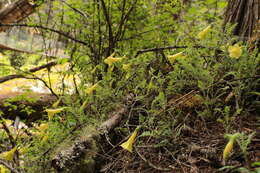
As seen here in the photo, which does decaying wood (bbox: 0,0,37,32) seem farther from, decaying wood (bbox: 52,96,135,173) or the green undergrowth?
decaying wood (bbox: 52,96,135,173)

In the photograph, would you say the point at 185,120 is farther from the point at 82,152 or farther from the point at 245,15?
the point at 245,15

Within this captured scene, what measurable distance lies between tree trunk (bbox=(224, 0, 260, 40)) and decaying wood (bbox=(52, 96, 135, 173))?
1477mm

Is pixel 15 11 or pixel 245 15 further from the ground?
pixel 15 11

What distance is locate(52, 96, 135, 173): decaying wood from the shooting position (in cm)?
139

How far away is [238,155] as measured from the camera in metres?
1.10

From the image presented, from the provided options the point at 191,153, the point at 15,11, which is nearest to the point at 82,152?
the point at 191,153

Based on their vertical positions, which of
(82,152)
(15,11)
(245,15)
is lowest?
(82,152)

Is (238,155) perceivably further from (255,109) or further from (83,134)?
(83,134)

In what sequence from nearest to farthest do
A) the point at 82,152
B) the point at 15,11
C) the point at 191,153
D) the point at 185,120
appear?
the point at 191,153, the point at 82,152, the point at 185,120, the point at 15,11

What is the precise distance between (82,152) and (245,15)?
1.88 m

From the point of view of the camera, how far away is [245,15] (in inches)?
79.4

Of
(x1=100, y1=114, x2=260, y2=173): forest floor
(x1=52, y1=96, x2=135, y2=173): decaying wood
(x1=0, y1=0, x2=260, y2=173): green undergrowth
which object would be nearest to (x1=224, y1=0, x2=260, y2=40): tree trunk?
(x1=0, y1=0, x2=260, y2=173): green undergrowth

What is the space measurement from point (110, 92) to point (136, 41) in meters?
1.35

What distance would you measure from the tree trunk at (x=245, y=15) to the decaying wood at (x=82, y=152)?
1.48 metres
